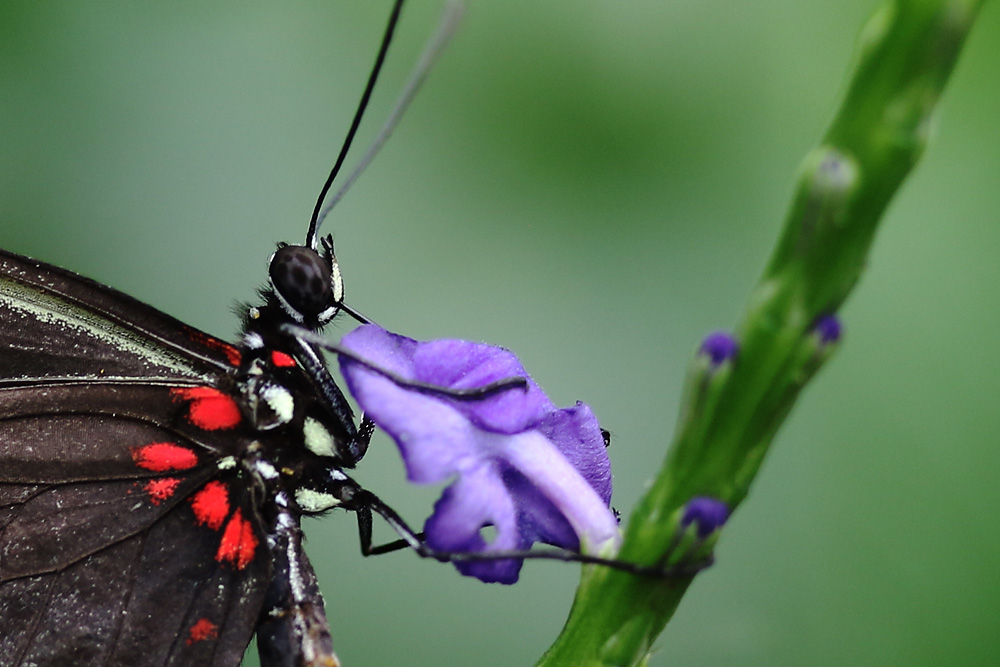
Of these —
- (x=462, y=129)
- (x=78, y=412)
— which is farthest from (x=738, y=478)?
(x=462, y=129)

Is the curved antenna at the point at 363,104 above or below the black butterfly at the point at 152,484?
above

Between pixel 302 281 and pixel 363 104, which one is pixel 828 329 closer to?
pixel 363 104

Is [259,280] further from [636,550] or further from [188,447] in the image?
[636,550]

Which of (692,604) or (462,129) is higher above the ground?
(462,129)

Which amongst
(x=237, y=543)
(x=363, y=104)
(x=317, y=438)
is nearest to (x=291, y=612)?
(x=237, y=543)

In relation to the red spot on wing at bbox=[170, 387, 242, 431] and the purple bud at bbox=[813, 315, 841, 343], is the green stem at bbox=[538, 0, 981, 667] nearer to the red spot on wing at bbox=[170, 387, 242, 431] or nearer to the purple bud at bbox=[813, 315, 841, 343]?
the purple bud at bbox=[813, 315, 841, 343]

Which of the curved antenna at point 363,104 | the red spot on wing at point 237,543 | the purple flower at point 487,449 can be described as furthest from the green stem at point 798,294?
the red spot on wing at point 237,543

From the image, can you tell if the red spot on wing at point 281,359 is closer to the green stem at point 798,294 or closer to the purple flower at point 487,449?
the purple flower at point 487,449
